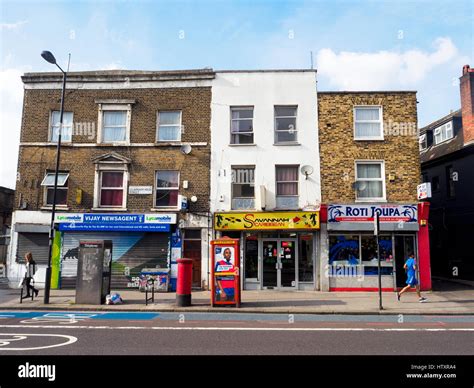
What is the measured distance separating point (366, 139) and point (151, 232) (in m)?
11.0

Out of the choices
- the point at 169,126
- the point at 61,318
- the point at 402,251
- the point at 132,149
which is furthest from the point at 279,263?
the point at 61,318

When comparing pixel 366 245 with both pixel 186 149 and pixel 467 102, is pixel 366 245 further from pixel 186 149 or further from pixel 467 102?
pixel 467 102

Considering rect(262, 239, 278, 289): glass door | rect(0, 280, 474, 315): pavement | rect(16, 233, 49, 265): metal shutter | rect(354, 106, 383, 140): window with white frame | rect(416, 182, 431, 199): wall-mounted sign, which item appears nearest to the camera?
rect(0, 280, 474, 315): pavement

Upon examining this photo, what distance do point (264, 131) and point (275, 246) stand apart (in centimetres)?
549

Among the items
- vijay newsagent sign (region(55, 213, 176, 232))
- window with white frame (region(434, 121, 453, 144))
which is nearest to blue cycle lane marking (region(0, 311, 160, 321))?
vijay newsagent sign (region(55, 213, 176, 232))

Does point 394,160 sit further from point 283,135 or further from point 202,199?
point 202,199

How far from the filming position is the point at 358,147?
696 inches

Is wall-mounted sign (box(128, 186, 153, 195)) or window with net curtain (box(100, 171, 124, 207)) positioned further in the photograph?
window with net curtain (box(100, 171, 124, 207))

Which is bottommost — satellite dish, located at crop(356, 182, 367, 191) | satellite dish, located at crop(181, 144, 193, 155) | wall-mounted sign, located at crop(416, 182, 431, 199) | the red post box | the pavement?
the pavement

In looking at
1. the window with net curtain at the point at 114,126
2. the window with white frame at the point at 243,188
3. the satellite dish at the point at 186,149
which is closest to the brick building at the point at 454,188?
the window with white frame at the point at 243,188

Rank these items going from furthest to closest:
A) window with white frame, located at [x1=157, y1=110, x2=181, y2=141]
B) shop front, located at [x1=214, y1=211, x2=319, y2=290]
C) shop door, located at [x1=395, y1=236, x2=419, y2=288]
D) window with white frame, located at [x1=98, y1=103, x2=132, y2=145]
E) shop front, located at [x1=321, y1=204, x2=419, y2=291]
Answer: window with white frame, located at [x1=98, y1=103, x2=132, y2=145] → window with white frame, located at [x1=157, y1=110, x2=181, y2=141] → shop door, located at [x1=395, y1=236, x2=419, y2=288] → shop front, located at [x1=214, y1=211, x2=319, y2=290] → shop front, located at [x1=321, y1=204, x2=419, y2=291]

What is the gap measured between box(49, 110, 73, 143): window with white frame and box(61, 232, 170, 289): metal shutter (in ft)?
15.8

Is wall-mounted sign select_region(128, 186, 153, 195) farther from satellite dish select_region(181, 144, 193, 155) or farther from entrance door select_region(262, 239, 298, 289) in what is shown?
entrance door select_region(262, 239, 298, 289)

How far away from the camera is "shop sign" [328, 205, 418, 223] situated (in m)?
16.8
